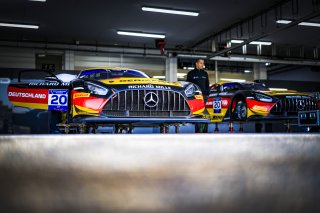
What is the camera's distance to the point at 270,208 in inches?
28.4

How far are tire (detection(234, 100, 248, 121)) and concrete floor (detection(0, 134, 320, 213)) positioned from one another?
6.64 meters

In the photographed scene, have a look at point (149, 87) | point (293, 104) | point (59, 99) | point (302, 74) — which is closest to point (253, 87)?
point (293, 104)

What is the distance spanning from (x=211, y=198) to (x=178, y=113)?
4.19 meters

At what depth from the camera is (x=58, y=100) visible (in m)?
5.27

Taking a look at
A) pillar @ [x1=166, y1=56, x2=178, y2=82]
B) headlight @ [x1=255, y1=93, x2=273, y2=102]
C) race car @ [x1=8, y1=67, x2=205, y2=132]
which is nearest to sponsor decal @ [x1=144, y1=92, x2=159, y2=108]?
race car @ [x1=8, y1=67, x2=205, y2=132]

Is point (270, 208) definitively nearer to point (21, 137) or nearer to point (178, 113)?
point (21, 137)

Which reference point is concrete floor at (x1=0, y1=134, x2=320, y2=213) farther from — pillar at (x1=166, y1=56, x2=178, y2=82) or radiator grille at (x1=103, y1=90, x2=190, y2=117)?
pillar at (x1=166, y1=56, x2=178, y2=82)

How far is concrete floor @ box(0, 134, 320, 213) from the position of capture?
0.61 meters

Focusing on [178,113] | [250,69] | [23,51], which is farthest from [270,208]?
[250,69]

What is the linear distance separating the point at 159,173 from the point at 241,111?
23.4 ft

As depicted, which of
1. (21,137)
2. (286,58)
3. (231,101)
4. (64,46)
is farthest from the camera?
(286,58)

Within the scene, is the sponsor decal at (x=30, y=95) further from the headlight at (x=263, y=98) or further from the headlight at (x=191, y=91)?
the headlight at (x=263, y=98)

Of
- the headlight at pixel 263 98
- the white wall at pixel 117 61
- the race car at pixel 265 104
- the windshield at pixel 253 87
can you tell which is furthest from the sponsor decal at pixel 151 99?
the white wall at pixel 117 61

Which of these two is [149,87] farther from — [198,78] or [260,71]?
[260,71]
